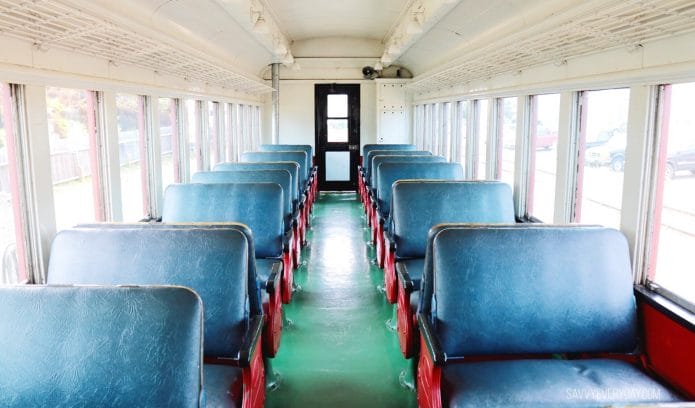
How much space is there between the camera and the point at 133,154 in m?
5.55

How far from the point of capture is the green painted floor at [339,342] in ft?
11.2

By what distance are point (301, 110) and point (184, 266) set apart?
33.7 ft

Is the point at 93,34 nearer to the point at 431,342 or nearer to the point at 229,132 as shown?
the point at 431,342

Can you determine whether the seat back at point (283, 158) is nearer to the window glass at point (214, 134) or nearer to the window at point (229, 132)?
the window glass at point (214, 134)

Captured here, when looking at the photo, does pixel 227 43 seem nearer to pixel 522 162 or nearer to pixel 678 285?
pixel 522 162

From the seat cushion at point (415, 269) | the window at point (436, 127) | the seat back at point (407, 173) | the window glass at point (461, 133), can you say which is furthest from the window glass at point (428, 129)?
the seat cushion at point (415, 269)

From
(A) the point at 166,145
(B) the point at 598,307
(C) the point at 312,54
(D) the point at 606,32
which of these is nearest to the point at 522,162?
(D) the point at 606,32

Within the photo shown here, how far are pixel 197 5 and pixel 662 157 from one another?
14.6 feet

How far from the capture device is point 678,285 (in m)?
3.03

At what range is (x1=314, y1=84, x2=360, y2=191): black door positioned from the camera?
503 inches

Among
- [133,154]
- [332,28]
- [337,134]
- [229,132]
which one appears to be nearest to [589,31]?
[133,154]

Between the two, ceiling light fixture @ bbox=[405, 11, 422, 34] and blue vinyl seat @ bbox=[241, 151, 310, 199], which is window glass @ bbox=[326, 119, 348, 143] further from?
ceiling light fixture @ bbox=[405, 11, 422, 34]

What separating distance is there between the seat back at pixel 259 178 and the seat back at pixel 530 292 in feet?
9.50


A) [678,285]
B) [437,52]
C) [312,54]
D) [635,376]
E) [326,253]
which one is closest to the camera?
[635,376]
